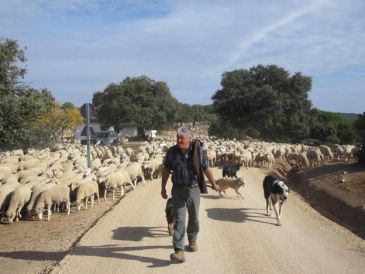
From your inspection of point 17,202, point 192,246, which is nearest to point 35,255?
point 192,246

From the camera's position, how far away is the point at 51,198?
14.6 metres

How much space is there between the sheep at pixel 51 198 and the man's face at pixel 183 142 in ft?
24.9

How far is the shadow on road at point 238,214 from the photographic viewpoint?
12063mm

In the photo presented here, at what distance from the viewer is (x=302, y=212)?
13750mm

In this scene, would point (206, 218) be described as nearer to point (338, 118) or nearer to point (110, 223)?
point (110, 223)

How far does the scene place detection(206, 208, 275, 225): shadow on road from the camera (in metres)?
12.1

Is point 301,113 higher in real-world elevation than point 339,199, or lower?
higher

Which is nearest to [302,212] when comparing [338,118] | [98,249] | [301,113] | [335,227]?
[335,227]

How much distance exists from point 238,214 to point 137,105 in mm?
42973

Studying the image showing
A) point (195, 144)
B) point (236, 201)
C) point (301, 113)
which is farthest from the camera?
point (301, 113)

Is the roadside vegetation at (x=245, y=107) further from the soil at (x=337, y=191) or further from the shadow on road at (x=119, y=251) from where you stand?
the shadow on road at (x=119, y=251)

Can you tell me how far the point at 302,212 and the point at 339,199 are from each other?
117 inches

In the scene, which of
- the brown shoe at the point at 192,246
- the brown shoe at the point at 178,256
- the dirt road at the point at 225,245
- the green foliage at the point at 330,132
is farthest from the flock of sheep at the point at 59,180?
the green foliage at the point at 330,132

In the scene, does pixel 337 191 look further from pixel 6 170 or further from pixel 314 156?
pixel 6 170
